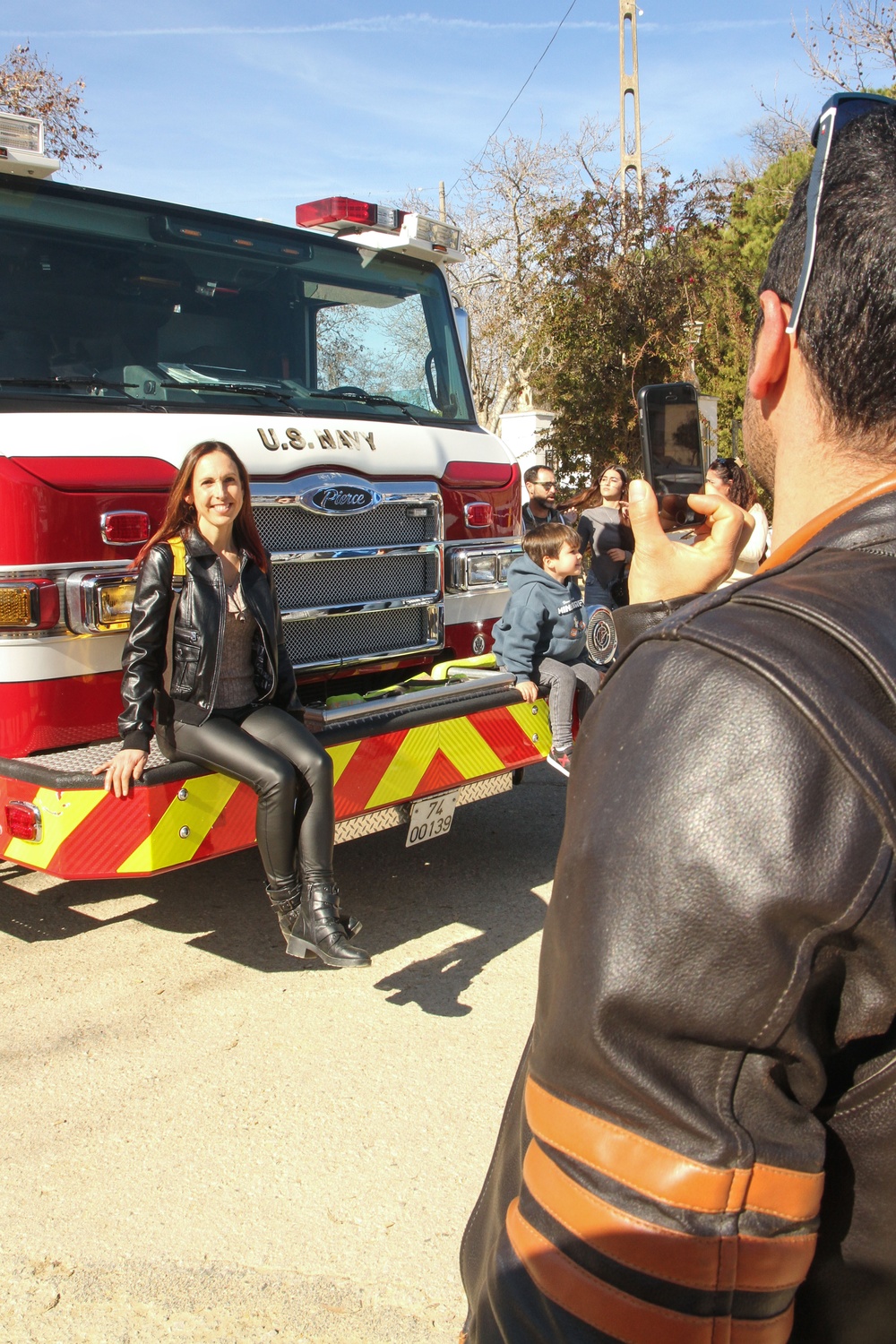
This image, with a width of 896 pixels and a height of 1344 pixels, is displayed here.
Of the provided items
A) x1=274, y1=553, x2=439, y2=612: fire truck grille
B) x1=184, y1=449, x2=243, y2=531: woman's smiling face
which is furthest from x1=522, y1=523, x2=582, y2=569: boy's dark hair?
→ x1=184, y1=449, x2=243, y2=531: woman's smiling face

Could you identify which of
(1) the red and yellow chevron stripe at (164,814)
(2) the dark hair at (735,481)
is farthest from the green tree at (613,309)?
(1) the red and yellow chevron stripe at (164,814)

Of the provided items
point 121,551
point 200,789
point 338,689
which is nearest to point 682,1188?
point 200,789

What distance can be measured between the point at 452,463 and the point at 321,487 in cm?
91

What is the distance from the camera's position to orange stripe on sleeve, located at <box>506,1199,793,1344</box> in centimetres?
80

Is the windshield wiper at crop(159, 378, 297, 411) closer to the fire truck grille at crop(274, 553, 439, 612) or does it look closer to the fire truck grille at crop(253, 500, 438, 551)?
the fire truck grille at crop(253, 500, 438, 551)

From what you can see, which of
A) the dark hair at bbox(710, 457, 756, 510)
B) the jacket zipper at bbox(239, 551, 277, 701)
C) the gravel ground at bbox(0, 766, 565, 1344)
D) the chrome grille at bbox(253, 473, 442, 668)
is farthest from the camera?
the dark hair at bbox(710, 457, 756, 510)

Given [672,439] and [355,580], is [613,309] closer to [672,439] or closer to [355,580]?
[355,580]

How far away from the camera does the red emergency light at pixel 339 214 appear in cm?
517

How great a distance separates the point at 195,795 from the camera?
3.81 metres

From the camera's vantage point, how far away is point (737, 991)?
786 millimetres

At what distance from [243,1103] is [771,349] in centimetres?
294

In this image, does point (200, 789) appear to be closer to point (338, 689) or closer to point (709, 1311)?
point (338, 689)

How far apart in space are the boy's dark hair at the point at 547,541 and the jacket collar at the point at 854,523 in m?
4.90

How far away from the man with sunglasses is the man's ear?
0.21 metres
